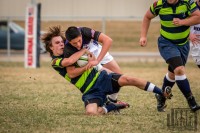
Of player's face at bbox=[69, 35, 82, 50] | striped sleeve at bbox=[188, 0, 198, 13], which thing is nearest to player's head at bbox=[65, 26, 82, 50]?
player's face at bbox=[69, 35, 82, 50]

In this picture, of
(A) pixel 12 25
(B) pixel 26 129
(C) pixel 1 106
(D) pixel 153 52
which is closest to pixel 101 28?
(D) pixel 153 52

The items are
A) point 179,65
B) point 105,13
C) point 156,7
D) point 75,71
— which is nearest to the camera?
point 75,71

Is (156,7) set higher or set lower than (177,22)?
higher

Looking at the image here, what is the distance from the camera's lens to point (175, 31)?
29.0 feet

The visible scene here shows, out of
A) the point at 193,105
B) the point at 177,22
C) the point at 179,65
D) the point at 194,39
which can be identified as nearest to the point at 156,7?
the point at 177,22

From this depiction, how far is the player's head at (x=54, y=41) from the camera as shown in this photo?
871 cm

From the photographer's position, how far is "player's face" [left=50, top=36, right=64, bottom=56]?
870 cm

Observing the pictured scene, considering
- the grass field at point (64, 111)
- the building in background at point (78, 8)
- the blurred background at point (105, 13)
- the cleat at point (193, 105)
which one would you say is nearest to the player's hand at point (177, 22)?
the cleat at point (193, 105)

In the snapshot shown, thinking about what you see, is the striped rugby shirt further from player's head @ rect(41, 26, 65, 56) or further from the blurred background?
the blurred background

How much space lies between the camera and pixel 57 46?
871cm

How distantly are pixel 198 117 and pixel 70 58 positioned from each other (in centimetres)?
187

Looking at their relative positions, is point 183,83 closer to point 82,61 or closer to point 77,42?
point 82,61

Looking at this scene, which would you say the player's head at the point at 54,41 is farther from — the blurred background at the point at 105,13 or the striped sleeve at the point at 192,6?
the blurred background at the point at 105,13

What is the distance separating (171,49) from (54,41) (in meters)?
1.66
